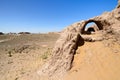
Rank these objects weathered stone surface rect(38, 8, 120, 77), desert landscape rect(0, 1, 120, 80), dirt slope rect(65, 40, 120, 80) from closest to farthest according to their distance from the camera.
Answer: dirt slope rect(65, 40, 120, 80), desert landscape rect(0, 1, 120, 80), weathered stone surface rect(38, 8, 120, 77)

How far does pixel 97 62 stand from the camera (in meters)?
8.94

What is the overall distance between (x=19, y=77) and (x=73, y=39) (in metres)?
4.47

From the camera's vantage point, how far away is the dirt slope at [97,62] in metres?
8.31

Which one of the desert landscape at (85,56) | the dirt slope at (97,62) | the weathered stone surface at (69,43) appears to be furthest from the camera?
the weathered stone surface at (69,43)

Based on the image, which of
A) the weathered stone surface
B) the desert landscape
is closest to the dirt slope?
the desert landscape

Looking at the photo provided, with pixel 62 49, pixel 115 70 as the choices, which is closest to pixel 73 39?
pixel 62 49

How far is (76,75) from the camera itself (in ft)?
28.2

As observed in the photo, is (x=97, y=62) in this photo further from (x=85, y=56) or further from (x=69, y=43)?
(x=69, y=43)

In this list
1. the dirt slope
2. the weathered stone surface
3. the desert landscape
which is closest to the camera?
the dirt slope

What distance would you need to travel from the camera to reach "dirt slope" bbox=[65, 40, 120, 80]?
27.3 feet

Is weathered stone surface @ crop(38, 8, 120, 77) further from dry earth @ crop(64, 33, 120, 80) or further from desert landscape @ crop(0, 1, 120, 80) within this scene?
dry earth @ crop(64, 33, 120, 80)

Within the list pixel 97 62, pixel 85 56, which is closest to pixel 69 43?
pixel 85 56

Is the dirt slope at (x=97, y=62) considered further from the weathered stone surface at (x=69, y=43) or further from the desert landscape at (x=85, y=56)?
the weathered stone surface at (x=69, y=43)

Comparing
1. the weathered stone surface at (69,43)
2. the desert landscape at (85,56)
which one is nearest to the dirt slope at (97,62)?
the desert landscape at (85,56)
